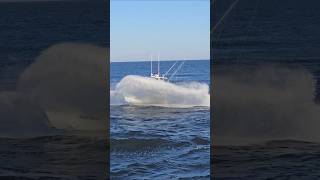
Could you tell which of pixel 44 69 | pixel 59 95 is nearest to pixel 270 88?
pixel 59 95

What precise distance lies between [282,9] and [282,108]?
0.82m

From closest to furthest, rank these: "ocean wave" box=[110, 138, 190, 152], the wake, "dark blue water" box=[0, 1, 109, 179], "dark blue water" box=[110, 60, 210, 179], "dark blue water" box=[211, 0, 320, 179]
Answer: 1. "dark blue water" box=[211, 0, 320, 179]
2. "dark blue water" box=[0, 1, 109, 179]
3. "dark blue water" box=[110, 60, 210, 179]
4. "ocean wave" box=[110, 138, 190, 152]
5. the wake

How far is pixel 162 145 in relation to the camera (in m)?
13.0

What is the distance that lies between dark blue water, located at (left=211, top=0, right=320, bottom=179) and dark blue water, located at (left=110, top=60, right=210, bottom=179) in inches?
113

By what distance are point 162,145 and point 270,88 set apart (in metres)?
9.10

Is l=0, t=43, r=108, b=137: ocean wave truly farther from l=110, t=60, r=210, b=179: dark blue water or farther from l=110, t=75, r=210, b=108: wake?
l=110, t=75, r=210, b=108: wake

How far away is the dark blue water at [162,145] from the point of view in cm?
838

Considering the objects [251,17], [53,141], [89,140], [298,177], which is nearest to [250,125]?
[298,177]

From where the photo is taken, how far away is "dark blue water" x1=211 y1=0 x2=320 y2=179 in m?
4.02

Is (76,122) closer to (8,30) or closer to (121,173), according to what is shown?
(8,30)

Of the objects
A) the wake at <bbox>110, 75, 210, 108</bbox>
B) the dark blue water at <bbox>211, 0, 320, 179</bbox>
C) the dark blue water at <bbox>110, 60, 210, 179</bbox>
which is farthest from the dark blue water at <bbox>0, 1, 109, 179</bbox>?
the wake at <bbox>110, 75, 210, 108</bbox>

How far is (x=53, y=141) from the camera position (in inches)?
167

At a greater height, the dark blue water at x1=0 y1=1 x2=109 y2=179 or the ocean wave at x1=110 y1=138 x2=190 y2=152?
the dark blue water at x1=0 y1=1 x2=109 y2=179

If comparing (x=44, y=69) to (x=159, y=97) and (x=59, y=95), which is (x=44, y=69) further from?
(x=159, y=97)
